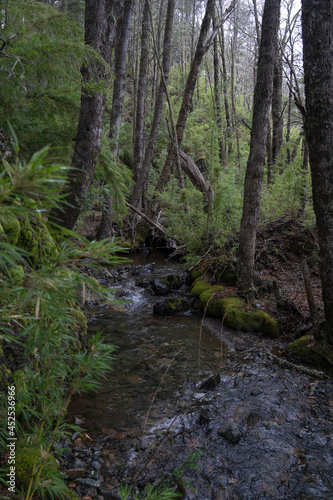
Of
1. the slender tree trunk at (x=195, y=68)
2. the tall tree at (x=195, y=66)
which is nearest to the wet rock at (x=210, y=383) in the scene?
the tall tree at (x=195, y=66)

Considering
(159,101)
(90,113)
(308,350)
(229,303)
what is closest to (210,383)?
(308,350)

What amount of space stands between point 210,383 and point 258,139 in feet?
14.9

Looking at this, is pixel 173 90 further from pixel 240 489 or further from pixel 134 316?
pixel 240 489

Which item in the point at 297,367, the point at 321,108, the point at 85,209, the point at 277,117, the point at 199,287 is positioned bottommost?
the point at 297,367

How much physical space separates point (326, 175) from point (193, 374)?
3.25m

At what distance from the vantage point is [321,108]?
3934mm

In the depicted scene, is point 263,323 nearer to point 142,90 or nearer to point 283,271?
point 283,271

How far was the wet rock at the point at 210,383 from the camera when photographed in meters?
4.24

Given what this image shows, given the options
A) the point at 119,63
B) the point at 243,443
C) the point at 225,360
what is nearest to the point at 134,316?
the point at 225,360

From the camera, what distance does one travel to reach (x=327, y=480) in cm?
281

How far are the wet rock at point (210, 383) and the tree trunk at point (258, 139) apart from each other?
8.63 ft

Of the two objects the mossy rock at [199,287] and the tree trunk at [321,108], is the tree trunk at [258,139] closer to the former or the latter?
the mossy rock at [199,287]

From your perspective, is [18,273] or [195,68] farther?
[195,68]

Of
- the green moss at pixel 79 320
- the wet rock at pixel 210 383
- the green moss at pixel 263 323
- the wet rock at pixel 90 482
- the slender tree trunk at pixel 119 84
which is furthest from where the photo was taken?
the slender tree trunk at pixel 119 84
